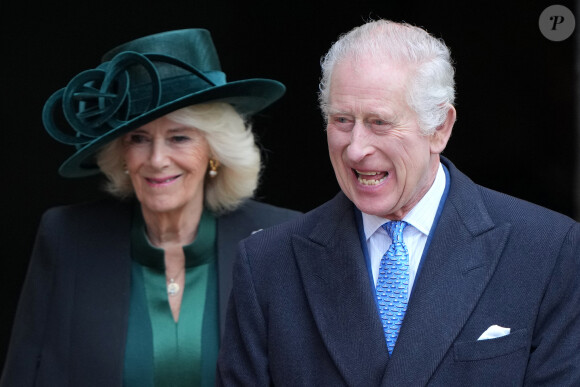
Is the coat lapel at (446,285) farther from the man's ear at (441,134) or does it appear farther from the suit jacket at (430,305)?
the man's ear at (441,134)

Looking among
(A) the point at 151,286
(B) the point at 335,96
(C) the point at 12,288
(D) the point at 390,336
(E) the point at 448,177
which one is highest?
(B) the point at 335,96

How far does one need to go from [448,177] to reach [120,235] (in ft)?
4.64

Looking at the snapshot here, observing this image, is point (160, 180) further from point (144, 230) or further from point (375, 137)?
point (375, 137)

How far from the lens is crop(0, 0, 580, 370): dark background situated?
4.90 metres

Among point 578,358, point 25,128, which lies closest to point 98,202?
point 25,128

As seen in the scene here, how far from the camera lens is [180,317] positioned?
374 cm

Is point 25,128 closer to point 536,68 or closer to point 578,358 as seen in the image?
point 536,68

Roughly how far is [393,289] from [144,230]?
136 cm

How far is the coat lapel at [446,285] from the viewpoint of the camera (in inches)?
106

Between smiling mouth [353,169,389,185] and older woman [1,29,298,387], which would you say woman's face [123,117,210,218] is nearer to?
older woman [1,29,298,387]

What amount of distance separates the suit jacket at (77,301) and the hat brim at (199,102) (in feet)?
0.65

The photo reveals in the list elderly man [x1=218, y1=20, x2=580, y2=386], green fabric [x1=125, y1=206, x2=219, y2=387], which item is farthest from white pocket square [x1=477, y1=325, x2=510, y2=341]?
green fabric [x1=125, y1=206, x2=219, y2=387]

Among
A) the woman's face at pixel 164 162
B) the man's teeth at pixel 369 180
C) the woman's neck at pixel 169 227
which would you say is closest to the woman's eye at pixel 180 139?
the woman's face at pixel 164 162

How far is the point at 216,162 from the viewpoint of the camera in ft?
13.0
